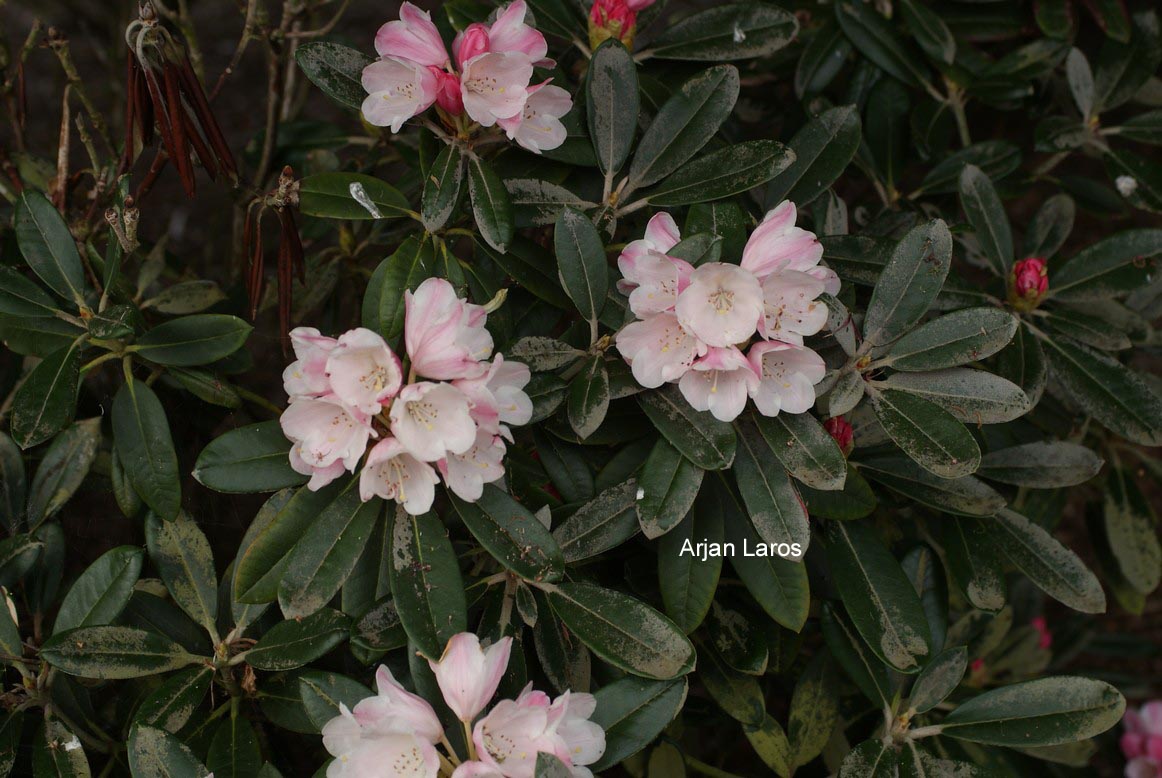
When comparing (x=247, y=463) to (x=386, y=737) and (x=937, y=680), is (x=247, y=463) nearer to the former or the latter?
(x=386, y=737)

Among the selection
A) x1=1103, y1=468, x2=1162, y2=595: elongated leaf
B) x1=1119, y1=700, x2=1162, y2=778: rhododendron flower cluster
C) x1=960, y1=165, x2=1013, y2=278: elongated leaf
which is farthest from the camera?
x1=1119, y1=700, x2=1162, y2=778: rhododendron flower cluster

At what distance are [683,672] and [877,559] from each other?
0.34m

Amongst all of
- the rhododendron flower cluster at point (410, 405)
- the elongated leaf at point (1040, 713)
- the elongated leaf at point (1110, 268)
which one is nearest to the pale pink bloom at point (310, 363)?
the rhododendron flower cluster at point (410, 405)

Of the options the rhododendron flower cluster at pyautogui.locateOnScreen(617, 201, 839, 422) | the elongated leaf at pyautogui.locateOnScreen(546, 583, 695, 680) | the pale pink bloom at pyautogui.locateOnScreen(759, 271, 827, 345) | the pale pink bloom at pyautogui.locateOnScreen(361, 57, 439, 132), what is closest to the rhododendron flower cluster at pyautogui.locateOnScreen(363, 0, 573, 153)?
the pale pink bloom at pyautogui.locateOnScreen(361, 57, 439, 132)

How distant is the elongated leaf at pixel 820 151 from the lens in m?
1.32

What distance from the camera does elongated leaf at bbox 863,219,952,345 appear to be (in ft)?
3.67

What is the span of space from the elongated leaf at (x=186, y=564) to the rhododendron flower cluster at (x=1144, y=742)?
71.7 inches

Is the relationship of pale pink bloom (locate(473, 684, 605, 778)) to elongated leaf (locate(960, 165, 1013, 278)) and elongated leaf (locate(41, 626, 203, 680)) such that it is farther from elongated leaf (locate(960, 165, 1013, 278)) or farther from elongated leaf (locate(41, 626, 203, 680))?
elongated leaf (locate(960, 165, 1013, 278))

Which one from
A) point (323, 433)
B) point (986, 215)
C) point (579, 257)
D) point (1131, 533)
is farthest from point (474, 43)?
point (1131, 533)

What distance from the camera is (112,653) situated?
111cm

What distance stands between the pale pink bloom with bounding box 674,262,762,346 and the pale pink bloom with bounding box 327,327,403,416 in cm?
29

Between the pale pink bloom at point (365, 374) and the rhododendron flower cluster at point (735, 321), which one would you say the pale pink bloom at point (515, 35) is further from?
the pale pink bloom at point (365, 374)

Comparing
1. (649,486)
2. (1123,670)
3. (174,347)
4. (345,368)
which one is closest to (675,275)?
(649,486)

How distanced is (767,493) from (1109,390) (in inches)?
25.1
